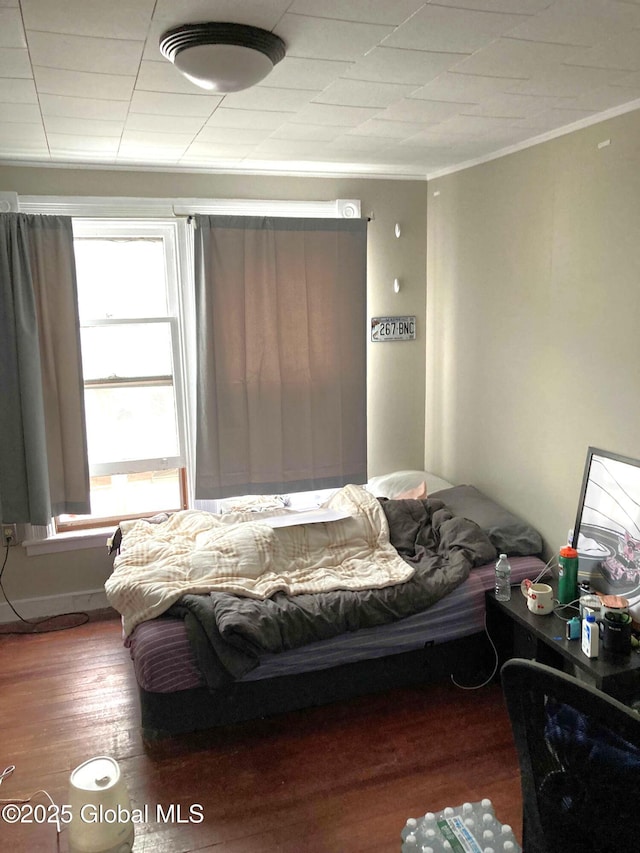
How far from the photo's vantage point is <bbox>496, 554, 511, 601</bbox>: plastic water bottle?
9.38 ft

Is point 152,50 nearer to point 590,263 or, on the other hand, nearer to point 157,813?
point 590,263

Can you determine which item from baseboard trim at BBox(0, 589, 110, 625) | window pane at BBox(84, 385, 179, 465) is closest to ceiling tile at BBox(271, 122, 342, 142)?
window pane at BBox(84, 385, 179, 465)

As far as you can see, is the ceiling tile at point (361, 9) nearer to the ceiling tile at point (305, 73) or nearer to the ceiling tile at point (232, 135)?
the ceiling tile at point (305, 73)

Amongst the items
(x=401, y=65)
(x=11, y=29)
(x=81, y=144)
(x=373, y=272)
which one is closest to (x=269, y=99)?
(x=401, y=65)

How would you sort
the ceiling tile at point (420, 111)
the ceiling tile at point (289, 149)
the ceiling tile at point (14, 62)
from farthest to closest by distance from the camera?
the ceiling tile at point (289, 149) < the ceiling tile at point (420, 111) < the ceiling tile at point (14, 62)

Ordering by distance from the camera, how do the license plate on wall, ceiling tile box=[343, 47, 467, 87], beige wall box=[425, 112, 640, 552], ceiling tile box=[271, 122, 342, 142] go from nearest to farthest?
ceiling tile box=[343, 47, 467, 87]
beige wall box=[425, 112, 640, 552]
ceiling tile box=[271, 122, 342, 142]
the license plate on wall

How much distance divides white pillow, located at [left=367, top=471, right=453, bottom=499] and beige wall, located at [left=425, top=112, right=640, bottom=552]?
0.14 metres

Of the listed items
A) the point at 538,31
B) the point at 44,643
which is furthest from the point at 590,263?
the point at 44,643

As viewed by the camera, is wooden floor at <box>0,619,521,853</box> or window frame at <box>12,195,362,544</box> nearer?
wooden floor at <box>0,619,521,853</box>

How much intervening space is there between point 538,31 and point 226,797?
102 inches

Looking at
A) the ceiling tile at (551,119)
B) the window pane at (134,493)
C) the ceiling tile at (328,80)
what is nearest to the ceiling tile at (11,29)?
the ceiling tile at (328,80)

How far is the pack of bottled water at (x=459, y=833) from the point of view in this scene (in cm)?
201

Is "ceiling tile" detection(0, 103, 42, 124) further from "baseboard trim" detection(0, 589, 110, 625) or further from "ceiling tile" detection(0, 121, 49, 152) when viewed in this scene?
"baseboard trim" detection(0, 589, 110, 625)

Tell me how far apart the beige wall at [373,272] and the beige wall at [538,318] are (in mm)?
113
